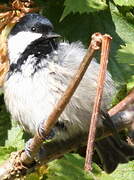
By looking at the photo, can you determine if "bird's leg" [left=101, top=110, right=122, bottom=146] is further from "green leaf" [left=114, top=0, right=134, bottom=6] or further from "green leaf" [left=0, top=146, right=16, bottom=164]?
"green leaf" [left=114, top=0, right=134, bottom=6]

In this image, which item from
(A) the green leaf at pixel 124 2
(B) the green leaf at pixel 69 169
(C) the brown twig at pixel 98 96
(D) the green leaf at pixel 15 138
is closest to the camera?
(C) the brown twig at pixel 98 96

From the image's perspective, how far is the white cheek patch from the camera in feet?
7.60

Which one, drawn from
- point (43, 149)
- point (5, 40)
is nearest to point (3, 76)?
point (5, 40)

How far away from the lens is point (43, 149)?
2.02 meters

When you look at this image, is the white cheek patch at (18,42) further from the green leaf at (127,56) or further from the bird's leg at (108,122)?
the green leaf at (127,56)

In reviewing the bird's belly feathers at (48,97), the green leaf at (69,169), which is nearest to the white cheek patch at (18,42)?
the bird's belly feathers at (48,97)

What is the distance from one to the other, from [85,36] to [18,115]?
2.04 ft

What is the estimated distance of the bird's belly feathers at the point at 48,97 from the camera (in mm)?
2102

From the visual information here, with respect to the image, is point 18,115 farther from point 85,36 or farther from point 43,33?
point 85,36

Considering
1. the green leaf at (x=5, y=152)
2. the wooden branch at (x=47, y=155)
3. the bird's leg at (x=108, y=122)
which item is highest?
the bird's leg at (x=108, y=122)

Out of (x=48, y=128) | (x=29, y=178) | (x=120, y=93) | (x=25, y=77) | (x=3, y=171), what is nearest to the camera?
(x=48, y=128)

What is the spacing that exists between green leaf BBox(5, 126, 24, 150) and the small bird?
0.20m

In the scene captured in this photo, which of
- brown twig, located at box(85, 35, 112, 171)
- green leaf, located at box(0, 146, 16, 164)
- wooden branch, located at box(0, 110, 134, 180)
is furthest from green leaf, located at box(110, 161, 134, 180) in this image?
brown twig, located at box(85, 35, 112, 171)

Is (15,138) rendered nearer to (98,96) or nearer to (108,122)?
(108,122)
